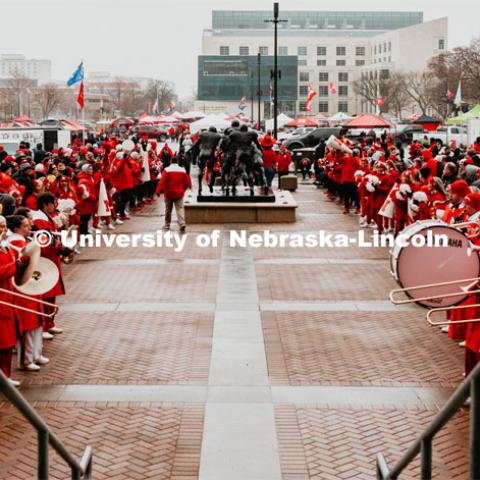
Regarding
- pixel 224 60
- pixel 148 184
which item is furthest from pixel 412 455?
pixel 224 60

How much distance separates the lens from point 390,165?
2000 centimetres

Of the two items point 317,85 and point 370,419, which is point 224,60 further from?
point 370,419

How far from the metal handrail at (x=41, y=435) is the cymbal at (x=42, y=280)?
1.59 m

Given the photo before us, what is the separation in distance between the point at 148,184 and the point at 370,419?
69.0ft

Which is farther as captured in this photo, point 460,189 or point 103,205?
point 103,205

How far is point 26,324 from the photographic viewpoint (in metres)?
9.39

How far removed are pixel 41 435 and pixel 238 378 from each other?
524cm

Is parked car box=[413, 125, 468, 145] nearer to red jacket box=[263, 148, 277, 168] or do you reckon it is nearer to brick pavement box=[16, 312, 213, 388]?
red jacket box=[263, 148, 277, 168]

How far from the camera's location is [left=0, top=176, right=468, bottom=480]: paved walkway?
7.30 meters

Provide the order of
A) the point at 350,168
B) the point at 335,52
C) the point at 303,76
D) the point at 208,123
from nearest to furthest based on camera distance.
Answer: the point at 350,168 < the point at 208,123 < the point at 303,76 < the point at 335,52

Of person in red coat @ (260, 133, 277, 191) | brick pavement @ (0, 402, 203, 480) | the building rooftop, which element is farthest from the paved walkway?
the building rooftop

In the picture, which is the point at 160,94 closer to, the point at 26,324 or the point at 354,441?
the point at 26,324

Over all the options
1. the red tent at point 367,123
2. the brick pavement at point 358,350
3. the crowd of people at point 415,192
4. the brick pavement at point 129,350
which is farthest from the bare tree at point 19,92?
the brick pavement at point 358,350

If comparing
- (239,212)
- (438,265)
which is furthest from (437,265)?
(239,212)
